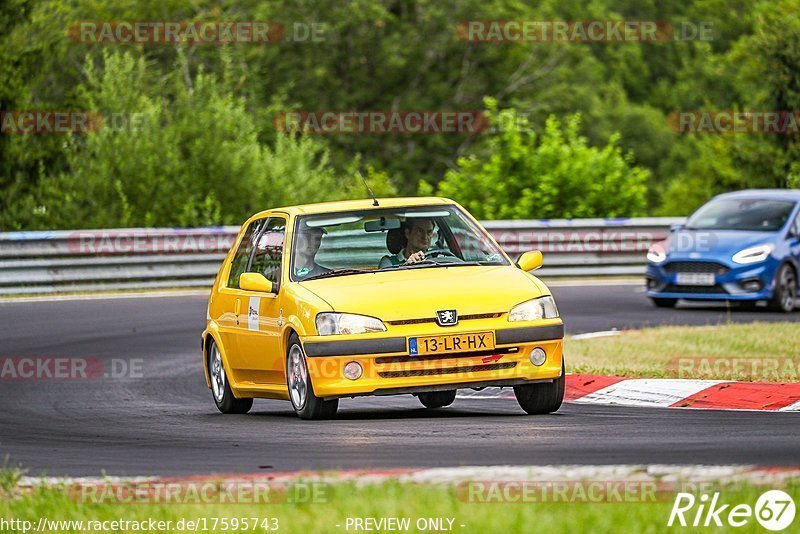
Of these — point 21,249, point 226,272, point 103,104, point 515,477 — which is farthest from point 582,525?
point 103,104

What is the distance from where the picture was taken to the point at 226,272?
12719 mm

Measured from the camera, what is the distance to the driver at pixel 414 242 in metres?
11.4

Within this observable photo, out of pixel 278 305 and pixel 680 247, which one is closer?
pixel 278 305

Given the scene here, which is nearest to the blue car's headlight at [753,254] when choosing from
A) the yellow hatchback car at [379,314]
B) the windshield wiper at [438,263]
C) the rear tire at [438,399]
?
the yellow hatchback car at [379,314]

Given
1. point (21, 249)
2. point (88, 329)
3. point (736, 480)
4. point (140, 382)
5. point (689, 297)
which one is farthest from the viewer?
point (21, 249)

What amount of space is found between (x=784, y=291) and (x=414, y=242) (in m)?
10.8

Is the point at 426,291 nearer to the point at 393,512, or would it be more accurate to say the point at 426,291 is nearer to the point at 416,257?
the point at 416,257

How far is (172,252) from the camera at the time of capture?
25250 mm

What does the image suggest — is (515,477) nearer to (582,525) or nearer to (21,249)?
(582,525)

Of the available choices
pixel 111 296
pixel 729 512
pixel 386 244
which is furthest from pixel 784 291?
pixel 729 512

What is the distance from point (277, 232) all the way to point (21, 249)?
12.8 metres

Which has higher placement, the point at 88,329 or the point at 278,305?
the point at 278,305

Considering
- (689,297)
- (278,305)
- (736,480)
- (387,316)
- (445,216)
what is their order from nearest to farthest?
(736,480) → (387,316) → (278,305) → (445,216) → (689,297)

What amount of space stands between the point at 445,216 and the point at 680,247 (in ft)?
34.4
